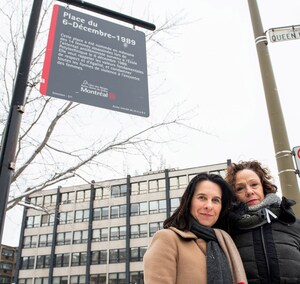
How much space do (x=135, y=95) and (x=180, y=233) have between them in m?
1.98

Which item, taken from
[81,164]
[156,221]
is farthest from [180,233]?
[156,221]

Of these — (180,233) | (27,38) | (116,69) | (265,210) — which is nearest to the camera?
(180,233)

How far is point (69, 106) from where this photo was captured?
5.70 meters

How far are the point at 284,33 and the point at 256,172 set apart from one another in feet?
9.50

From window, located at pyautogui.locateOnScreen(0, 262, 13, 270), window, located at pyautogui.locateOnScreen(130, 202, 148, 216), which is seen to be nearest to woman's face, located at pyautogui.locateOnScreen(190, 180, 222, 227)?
window, located at pyautogui.locateOnScreen(130, 202, 148, 216)

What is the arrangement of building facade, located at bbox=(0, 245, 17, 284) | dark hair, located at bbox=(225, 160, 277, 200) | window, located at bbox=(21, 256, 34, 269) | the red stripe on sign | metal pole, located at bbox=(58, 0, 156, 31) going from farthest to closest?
building facade, located at bbox=(0, 245, 17, 284)
window, located at bbox=(21, 256, 34, 269)
metal pole, located at bbox=(58, 0, 156, 31)
the red stripe on sign
dark hair, located at bbox=(225, 160, 277, 200)

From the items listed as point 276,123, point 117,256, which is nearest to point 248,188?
point 276,123

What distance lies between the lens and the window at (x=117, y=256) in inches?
1797

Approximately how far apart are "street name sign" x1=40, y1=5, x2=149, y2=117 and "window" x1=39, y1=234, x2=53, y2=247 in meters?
50.6

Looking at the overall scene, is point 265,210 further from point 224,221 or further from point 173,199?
point 173,199

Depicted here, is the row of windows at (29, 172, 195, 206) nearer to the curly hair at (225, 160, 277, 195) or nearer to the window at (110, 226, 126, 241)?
the window at (110, 226, 126, 241)

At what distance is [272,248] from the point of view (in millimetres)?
2160

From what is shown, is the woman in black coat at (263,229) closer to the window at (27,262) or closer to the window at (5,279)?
the window at (27,262)

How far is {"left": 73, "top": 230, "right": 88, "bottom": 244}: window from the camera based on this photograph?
4864 centimetres
